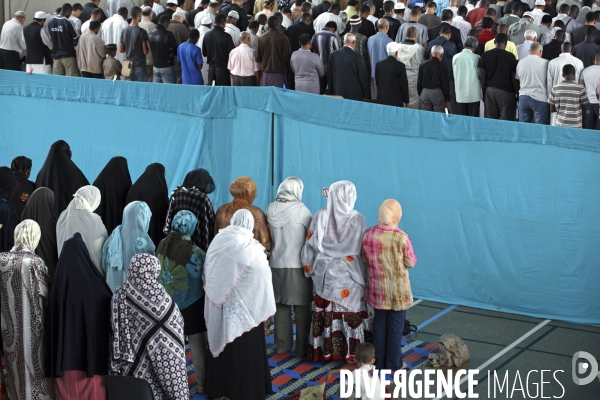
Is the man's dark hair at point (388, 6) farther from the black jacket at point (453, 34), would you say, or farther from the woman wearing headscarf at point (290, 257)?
the woman wearing headscarf at point (290, 257)

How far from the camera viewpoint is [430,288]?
9609 mm

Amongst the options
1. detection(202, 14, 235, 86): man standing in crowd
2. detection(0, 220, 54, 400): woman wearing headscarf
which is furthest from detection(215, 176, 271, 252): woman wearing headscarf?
detection(202, 14, 235, 86): man standing in crowd

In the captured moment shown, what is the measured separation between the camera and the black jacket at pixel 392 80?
12367 mm

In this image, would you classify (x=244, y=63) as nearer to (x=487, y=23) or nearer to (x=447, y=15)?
(x=447, y=15)

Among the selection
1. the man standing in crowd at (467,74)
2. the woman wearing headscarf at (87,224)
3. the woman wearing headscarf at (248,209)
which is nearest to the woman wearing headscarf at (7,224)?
the woman wearing headscarf at (87,224)

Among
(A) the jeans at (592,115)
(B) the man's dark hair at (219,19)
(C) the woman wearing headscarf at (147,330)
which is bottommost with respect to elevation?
(C) the woman wearing headscarf at (147,330)

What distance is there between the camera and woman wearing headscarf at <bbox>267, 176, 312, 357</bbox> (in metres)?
8.08

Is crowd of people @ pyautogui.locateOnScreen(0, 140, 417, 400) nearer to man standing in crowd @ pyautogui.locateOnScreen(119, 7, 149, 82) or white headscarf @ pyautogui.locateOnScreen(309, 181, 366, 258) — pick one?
white headscarf @ pyautogui.locateOnScreen(309, 181, 366, 258)

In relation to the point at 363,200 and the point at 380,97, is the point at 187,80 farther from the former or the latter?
the point at 363,200

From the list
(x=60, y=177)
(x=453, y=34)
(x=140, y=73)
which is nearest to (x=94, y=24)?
(x=140, y=73)

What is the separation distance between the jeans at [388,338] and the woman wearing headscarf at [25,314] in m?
2.65

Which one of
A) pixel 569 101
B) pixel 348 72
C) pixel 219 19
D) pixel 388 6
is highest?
pixel 388 6

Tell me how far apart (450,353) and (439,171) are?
2.16 m

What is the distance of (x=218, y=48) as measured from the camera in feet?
45.2
